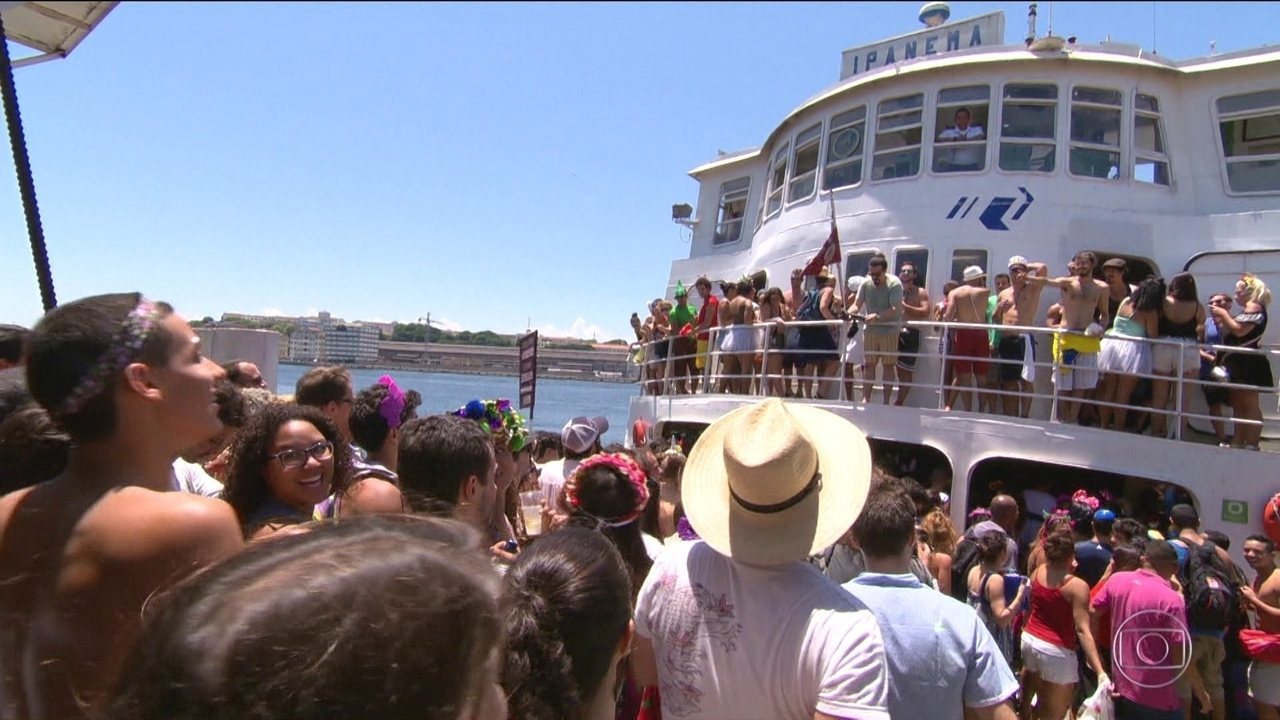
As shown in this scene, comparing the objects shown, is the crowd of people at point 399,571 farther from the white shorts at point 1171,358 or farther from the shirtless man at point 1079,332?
the white shorts at point 1171,358

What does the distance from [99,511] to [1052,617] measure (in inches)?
192

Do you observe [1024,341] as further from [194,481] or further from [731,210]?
[194,481]

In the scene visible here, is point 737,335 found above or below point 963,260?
below

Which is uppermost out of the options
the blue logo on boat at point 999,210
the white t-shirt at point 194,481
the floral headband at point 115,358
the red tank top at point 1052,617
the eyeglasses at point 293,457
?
the blue logo on boat at point 999,210

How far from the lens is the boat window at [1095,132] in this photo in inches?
385

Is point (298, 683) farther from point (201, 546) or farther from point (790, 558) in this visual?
point (790, 558)

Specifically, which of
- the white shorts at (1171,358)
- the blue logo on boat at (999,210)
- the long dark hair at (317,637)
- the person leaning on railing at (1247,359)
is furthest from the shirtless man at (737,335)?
the long dark hair at (317,637)

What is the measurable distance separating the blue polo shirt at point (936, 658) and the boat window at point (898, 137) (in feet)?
28.3

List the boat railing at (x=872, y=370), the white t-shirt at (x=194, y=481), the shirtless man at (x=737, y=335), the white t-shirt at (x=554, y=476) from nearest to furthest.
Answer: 1. the white t-shirt at (x=194, y=481)
2. the white t-shirt at (x=554, y=476)
3. the boat railing at (x=872, y=370)
4. the shirtless man at (x=737, y=335)

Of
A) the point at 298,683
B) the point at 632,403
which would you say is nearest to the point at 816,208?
the point at 632,403

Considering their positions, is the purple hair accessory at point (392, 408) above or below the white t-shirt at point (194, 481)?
above

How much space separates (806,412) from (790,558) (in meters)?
0.52

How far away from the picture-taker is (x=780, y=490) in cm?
224

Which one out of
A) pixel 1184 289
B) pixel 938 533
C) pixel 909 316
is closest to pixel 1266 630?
pixel 938 533
